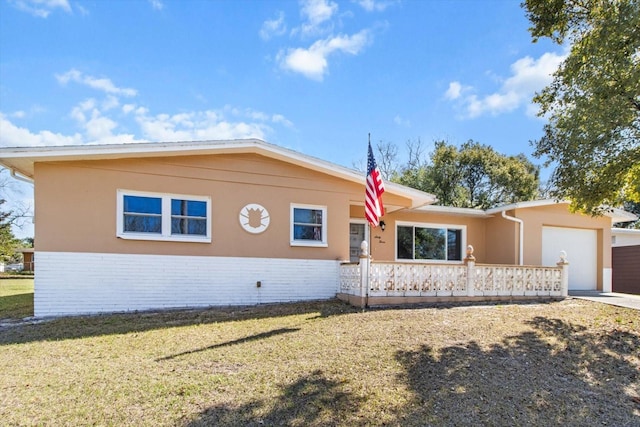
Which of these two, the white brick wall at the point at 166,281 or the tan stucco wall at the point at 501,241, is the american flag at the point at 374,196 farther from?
the tan stucco wall at the point at 501,241

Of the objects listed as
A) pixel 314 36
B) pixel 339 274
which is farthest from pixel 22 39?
pixel 339 274

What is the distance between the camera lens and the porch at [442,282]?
940 cm

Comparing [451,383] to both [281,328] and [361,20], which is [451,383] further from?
[361,20]

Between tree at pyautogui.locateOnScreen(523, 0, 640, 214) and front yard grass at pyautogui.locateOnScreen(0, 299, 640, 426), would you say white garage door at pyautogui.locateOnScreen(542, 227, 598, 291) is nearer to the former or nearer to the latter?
tree at pyautogui.locateOnScreen(523, 0, 640, 214)

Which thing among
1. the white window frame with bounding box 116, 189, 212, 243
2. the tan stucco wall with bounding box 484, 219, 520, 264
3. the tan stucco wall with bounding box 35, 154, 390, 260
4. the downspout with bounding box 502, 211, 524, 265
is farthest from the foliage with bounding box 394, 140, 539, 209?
the white window frame with bounding box 116, 189, 212, 243

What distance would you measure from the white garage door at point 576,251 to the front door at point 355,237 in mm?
6453

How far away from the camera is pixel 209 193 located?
10.2 metres

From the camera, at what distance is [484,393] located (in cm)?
468

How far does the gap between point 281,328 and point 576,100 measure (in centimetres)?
725

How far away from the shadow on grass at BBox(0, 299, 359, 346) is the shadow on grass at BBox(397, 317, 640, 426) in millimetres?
3440

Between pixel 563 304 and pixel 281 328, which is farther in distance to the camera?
pixel 563 304

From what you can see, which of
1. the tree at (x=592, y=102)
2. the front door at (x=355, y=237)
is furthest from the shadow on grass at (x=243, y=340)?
the tree at (x=592, y=102)

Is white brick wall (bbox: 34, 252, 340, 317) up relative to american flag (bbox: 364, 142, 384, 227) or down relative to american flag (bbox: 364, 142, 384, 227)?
down

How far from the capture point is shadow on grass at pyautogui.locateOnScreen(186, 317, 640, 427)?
4.05 m
